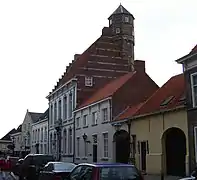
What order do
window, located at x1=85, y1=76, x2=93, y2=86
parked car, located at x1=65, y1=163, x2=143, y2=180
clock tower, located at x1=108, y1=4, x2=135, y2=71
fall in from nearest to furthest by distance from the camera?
1. parked car, located at x1=65, y1=163, x2=143, y2=180
2. window, located at x1=85, y1=76, x2=93, y2=86
3. clock tower, located at x1=108, y1=4, x2=135, y2=71

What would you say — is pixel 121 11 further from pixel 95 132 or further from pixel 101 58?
pixel 95 132

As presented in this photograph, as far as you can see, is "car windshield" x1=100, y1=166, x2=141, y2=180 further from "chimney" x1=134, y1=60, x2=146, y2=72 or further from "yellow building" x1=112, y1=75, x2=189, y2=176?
"chimney" x1=134, y1=60, x2=146, y2=72

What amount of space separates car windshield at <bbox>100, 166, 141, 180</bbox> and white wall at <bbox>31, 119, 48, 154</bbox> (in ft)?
152

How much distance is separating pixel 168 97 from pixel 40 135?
3860 cm

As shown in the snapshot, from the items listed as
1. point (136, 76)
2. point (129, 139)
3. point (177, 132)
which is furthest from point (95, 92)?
point (177, 132)

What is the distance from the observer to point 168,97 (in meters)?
27.0

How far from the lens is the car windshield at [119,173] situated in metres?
11.2

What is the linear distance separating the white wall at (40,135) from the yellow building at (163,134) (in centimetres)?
3083

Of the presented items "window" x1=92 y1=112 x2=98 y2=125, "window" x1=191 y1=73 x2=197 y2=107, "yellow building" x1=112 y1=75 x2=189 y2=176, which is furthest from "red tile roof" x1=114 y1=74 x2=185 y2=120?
"window" x1=92 y1=112 x2=98 y2=125

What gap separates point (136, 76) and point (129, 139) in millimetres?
7733

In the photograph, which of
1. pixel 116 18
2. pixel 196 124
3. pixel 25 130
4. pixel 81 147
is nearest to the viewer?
pixel 196 124

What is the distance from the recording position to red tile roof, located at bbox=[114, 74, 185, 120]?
24984 mm

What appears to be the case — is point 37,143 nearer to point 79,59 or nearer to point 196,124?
point 79,59

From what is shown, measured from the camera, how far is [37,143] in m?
63.0
